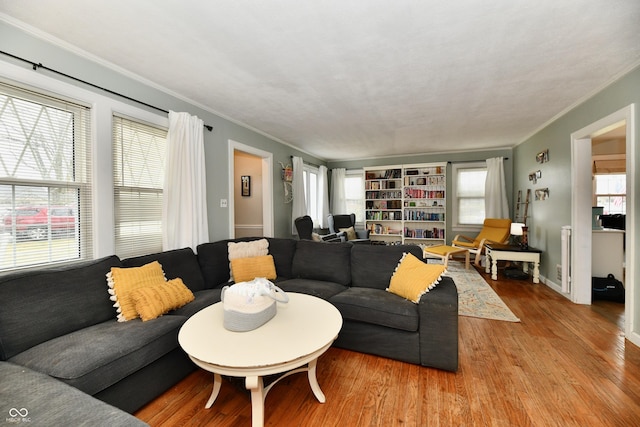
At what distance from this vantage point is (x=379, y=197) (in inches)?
270

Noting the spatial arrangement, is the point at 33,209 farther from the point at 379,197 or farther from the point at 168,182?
the point at 379,197

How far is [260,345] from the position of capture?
1436 millimetres

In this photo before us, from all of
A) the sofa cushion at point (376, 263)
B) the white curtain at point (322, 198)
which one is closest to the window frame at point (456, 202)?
the white curtain at point (322, 198)

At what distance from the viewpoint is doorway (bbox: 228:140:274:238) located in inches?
188

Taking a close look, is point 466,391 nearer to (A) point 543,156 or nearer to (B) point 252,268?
(B) point 252,268

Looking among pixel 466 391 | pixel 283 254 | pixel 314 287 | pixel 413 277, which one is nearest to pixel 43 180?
pixel 283 254

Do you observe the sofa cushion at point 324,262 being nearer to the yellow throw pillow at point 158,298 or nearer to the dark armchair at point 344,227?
the yellow throw pillow at point 158,298

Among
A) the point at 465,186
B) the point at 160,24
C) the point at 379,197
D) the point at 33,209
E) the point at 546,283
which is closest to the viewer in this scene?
the point at 160,24

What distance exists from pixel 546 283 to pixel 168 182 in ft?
17.7

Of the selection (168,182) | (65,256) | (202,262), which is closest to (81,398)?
(65,256)

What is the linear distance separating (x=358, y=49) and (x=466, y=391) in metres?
2.58

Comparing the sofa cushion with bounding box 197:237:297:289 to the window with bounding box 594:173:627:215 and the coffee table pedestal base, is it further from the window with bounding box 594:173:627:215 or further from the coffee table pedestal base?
the window with bounding box 594:173:627:215

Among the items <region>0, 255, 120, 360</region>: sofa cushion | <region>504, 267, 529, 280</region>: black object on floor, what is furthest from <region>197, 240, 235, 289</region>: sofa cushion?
<region>504, 267, 529, 280</region>: black object on floor

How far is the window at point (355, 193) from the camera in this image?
7186mm
